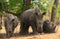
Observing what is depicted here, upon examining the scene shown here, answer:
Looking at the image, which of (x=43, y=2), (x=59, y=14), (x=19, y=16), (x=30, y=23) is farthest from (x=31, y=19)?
(x=59, y=14)

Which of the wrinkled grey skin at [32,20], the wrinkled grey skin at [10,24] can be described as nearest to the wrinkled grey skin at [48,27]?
the wrinkled grey skin at [32,20]

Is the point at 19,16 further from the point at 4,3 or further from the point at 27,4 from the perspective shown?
A: the point at 4,3

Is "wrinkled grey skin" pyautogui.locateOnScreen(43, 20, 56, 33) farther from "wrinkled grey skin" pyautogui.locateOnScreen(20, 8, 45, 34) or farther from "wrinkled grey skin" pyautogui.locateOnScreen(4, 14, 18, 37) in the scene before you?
"wrinkled grey skin" pyautogui.locateOnScreen(4, 14, 18, 37)

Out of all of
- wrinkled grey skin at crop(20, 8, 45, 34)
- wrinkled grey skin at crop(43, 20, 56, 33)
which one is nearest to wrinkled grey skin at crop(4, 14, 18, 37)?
wrinkled grey skin at crop(20, 8, 45, 34)

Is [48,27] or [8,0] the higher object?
[8,0]

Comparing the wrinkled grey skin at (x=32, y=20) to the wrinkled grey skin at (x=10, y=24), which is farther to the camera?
the wrinkled grey skin at (x=32, y=20)

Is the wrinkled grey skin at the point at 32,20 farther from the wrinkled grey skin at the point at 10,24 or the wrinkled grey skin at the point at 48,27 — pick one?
the wrinkled grey skin at the point at 48,27

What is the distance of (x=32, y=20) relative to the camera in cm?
1147

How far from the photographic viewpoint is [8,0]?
1206 cm

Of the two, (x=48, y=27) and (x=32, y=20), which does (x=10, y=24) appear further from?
(x=48, y=27)

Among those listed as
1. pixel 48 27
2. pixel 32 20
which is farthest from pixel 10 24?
pixel 48 27

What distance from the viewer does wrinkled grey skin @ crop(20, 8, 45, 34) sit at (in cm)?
1137

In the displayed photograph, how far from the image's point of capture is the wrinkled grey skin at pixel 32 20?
11.4m

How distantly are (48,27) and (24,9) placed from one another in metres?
1.58
